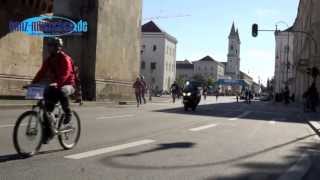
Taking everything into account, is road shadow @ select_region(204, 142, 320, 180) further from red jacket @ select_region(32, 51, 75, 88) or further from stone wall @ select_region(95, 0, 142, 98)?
stone wall @ select_region(95, 0, 142, 98)

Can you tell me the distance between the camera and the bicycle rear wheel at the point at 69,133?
9883 mm

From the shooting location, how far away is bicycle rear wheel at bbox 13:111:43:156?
888cm

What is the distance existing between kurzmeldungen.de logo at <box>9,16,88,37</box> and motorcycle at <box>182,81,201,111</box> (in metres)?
7.67

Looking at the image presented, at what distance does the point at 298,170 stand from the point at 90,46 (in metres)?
27.5

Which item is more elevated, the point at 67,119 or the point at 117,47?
the point at 117,47

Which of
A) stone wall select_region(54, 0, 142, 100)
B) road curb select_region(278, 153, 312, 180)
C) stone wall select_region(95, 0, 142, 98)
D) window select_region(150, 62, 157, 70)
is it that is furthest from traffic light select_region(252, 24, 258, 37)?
window select_region(150, 62, 157, 70)

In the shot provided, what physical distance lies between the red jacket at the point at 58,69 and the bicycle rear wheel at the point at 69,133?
2.27 ft

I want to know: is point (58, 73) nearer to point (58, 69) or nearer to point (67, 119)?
point (58, 69)

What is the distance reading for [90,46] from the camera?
3597 cm

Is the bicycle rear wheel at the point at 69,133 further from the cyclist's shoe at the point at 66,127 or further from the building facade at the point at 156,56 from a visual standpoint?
the building facade at the point at 156,56

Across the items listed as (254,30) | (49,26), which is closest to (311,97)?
(254,30)

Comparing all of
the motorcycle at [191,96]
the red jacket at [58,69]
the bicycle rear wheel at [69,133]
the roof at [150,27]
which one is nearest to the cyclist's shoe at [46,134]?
the bicycle rear wheel at [69,133]

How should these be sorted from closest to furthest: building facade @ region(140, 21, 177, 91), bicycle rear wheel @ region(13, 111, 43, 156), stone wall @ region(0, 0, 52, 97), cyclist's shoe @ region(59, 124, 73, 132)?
bicycle rear wheel @ region(13, 111, 43, 156) < cyclist's shoe @ region(59, 124, 73, 132) < stone wall @ region(0, 0, 52, 97) < building facade @ region(140, 21, 177, 91)

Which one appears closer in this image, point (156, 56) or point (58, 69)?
point (58, 69)
